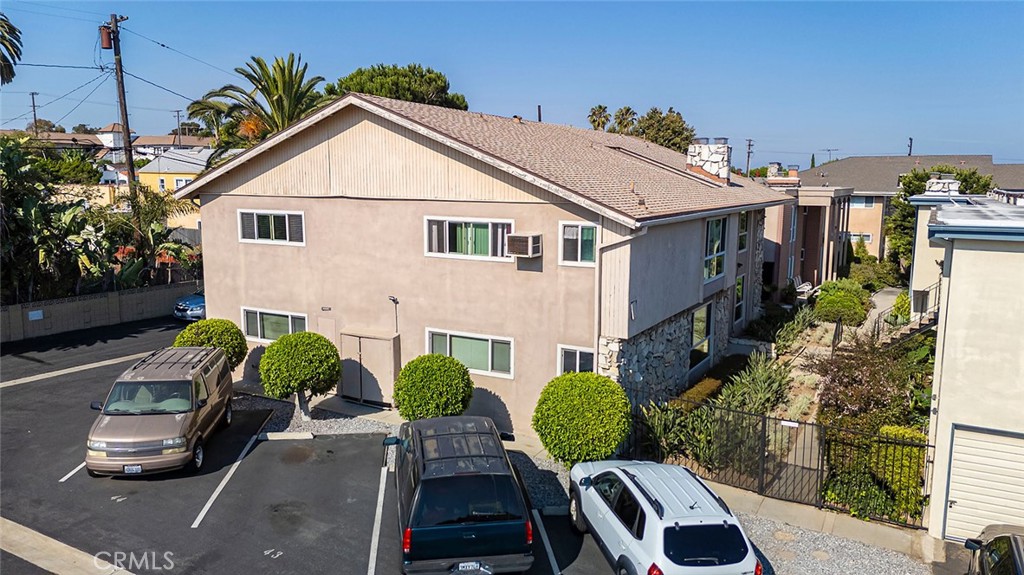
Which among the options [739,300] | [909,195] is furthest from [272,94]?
[909,195]

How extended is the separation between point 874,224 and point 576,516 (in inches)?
1625

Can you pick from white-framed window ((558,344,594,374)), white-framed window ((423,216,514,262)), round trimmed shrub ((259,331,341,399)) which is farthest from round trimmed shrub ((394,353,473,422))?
white-framed window ((423,216,514,262))

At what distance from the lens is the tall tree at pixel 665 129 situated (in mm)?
57781

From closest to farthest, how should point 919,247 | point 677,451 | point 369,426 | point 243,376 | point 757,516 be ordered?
point 757,516 → point 677,451 → point 369,426 → point 243,376 → point 919,247

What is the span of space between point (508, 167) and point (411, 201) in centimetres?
304

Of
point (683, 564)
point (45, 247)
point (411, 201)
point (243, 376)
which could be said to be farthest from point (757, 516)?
point (45, 247)

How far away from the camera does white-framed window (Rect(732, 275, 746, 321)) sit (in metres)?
24.1

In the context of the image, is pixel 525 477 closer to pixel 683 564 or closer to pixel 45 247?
pixel 683 564

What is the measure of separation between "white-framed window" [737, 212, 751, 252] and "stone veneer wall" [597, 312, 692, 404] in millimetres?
5802

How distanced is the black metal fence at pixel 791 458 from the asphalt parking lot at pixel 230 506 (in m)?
3.45

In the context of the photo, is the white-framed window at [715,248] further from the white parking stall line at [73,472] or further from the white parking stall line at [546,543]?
the white parking stall line at [73,472]

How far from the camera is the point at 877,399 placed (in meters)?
14.9

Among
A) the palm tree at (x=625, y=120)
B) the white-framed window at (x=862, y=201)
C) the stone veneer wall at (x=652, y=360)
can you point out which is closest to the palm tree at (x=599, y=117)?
the palm tree at (x=625, y=120)

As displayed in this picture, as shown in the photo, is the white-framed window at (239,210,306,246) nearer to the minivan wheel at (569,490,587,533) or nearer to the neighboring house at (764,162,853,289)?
the minivan wheel at (569,490,587,533)
